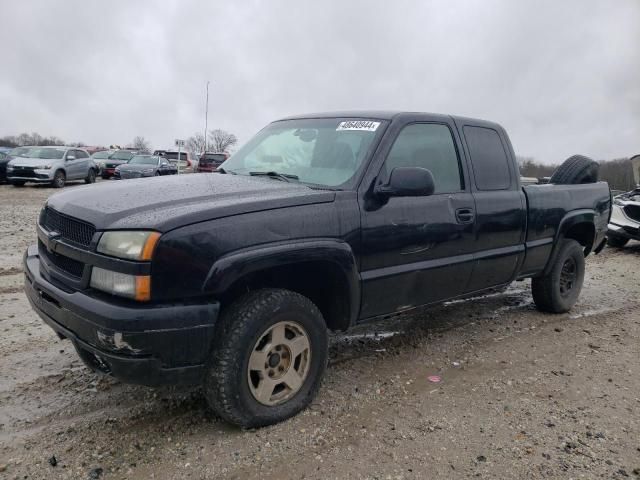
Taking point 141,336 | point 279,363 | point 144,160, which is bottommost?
point 144,160

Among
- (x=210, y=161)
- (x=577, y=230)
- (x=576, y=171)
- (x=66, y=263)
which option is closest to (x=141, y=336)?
(x=66, y=263)

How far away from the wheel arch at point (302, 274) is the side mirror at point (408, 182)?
0.48 meters

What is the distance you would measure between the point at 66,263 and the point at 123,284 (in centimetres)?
58

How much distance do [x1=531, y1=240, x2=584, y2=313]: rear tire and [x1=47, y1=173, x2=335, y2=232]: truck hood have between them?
3170 millimetres

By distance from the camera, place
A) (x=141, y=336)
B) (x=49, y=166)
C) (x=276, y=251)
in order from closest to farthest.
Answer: (x=141, y=336) < (x=276, y=251) < (x=49, y=166)

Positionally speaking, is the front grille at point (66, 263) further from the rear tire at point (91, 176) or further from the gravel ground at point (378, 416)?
the rear tire at point (91, 176)

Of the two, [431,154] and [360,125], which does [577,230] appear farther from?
[360,125]

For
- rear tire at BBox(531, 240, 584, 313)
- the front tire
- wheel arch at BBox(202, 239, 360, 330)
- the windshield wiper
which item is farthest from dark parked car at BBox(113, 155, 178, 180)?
the front tire

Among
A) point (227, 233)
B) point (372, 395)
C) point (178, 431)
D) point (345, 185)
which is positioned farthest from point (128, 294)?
point (372, 395)

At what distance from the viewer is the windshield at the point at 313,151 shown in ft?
11.4

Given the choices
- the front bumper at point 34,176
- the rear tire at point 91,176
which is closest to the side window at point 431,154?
the front bumper at point 34,176

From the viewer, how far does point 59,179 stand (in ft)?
62.7

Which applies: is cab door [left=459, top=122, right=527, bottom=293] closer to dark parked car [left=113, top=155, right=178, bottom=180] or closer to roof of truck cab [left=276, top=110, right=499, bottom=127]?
roof of truck cab [left=276, top=110, right=499, bottom=127]

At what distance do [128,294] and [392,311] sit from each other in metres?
1.83
